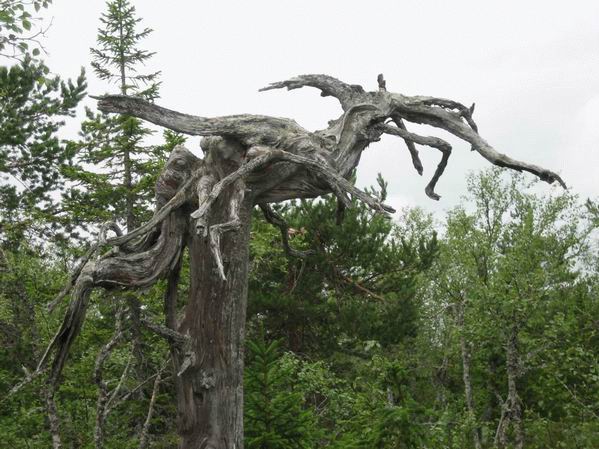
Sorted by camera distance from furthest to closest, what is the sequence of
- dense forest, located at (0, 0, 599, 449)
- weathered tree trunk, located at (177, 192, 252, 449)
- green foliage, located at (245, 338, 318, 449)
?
dense forest, located at (0, 0, 599, 449), green foliage, located at (245, 338, 318, 449), weathered tree trunk, located at (177, 192, 252, 449)

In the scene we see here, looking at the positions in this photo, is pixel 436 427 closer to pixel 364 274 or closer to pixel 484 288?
pixel 484 288

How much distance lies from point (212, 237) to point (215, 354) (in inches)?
47.2

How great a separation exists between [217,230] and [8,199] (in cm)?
1556

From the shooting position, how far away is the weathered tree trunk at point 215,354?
19.8 ft

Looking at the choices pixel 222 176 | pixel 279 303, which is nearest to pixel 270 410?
pixel 222 176

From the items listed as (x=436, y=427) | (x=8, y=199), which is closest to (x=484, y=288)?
(x=436, y=427)

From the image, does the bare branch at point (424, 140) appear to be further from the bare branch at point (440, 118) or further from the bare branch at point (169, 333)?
the bare branch at point (169, 333)

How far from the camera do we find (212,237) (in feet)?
17.8

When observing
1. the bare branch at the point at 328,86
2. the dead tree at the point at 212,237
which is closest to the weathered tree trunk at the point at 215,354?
the dead tree at the point at 212,237

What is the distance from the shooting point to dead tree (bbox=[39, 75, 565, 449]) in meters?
6.00

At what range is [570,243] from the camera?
2688cm

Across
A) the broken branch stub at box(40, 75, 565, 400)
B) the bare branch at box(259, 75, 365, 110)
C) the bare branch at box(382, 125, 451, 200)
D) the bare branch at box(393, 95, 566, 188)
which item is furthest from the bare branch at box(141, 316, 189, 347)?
the bare branch at box(393, 95, 566, 188)

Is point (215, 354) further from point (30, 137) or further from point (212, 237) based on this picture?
point (30, 137)

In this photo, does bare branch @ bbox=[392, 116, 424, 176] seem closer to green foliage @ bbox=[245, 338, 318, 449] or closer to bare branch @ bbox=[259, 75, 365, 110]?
bare branch @ bbox=[259, 75, 365, 110]
